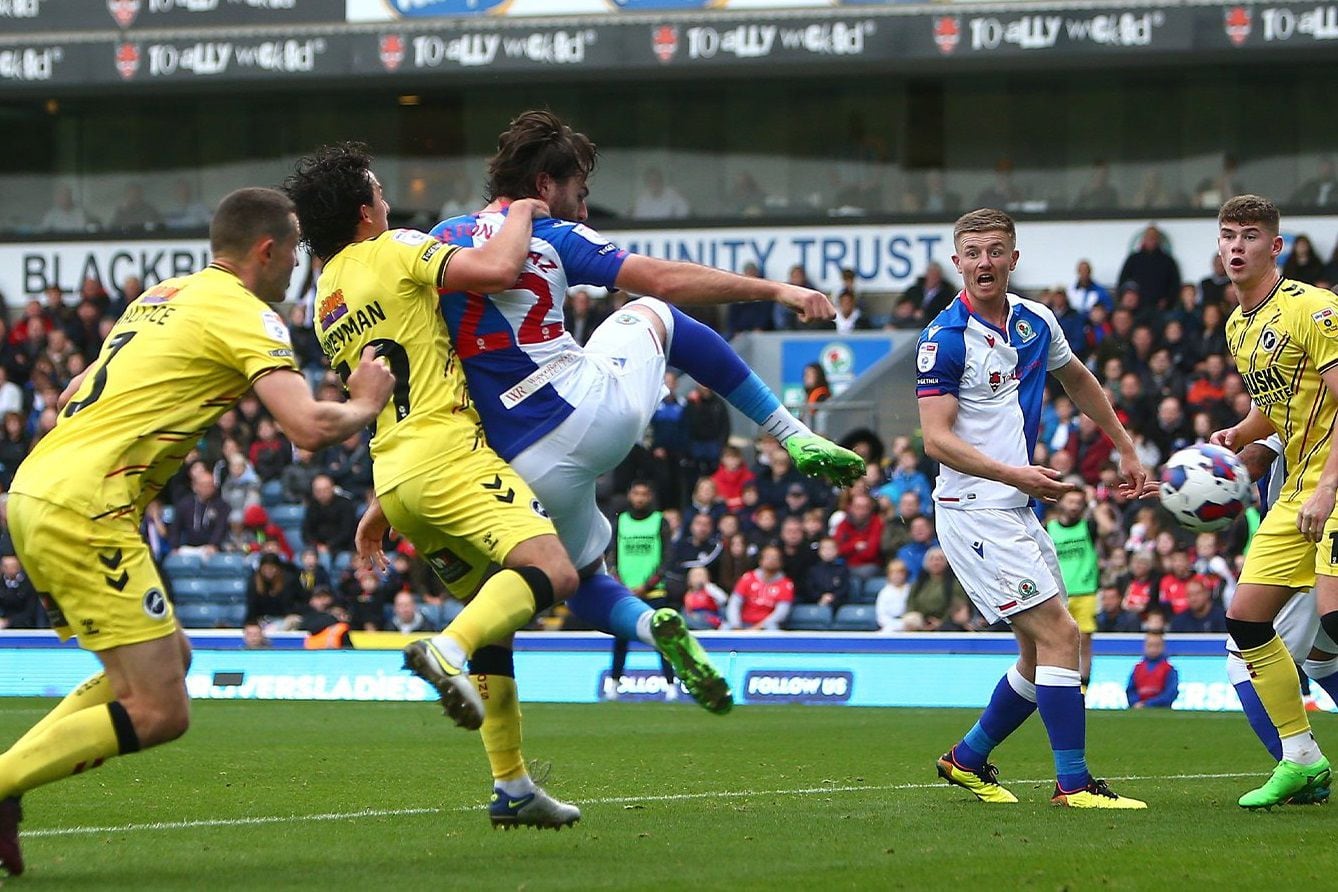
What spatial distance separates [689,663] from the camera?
22.1 ft

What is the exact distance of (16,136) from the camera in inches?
1180

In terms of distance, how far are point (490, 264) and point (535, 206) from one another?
0.50 m

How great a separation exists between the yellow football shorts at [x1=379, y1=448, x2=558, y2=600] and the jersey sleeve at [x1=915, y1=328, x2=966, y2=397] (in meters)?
2.32

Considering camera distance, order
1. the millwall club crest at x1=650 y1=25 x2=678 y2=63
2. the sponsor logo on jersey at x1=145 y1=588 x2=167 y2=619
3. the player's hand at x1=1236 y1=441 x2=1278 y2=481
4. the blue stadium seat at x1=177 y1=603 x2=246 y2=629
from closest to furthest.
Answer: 1. the sponsor logo on jersey at x1=145 y1=588 x2=167 y2=619
2. the player's hand at x1=1236 y1=441 x2=1278 y2=481
3. the blue stadium seat at x1=177 y1=603 x2=246 y2=629
4. the millwall club crest at x1=650 y1=25 x2=678 y2=63

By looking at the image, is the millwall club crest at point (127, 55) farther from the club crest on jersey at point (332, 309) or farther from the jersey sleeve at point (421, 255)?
the jersey sleeve at point (421, 255)

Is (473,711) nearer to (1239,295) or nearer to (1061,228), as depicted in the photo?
(1239,295)

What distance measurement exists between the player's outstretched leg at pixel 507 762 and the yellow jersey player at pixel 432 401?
0.23 metres

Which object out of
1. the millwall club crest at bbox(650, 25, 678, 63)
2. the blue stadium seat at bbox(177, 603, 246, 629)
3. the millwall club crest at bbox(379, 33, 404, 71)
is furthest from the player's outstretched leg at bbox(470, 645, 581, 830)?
the millwall club crest at bbox(379, 33, 404, 71)

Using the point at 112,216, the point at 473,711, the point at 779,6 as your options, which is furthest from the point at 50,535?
the point at 112,216

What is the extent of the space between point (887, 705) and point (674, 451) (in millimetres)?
5719

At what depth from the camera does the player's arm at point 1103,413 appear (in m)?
8.79

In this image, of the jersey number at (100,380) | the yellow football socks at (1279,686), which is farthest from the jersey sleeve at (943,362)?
the jersey number at (100,380)

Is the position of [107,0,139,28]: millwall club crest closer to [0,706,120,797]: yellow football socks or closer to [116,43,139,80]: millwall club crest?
[116,43,139,80]: millwall club crest

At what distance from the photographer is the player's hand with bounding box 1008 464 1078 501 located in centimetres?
798
